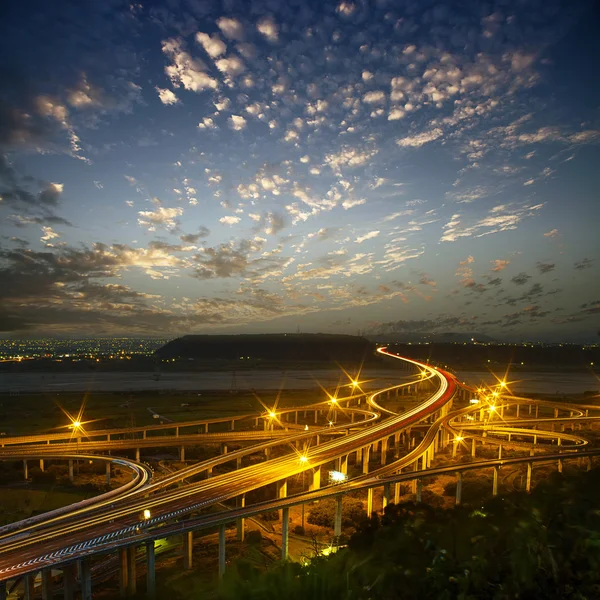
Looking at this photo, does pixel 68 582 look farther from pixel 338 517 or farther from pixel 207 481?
pixel 338 517

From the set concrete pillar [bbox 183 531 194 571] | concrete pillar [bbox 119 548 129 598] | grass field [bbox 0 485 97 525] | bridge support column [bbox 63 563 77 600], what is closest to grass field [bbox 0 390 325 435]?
grass field [bbox 0 485 97 525]

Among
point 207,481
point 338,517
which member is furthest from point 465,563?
point 207,481

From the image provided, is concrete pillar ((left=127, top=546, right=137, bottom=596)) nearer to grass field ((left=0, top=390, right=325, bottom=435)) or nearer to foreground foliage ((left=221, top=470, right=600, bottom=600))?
foreground foliage ((left=221, top=470, right=600, bottom=600))

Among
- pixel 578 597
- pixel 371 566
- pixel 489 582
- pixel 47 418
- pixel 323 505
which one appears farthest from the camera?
pixel 47 418

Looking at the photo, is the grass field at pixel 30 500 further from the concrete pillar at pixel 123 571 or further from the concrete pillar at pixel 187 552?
the concrete pillar at pixel 187 552

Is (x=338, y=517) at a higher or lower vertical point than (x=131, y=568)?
lower

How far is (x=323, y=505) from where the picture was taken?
42.2 metres

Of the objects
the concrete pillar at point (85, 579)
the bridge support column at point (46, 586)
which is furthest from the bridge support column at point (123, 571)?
the bridge support column at point (46, 586)

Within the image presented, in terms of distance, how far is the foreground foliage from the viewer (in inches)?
695

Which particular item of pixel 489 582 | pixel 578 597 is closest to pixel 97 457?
pixel 489 582

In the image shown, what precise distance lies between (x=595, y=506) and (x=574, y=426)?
238ft

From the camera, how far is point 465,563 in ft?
59.3

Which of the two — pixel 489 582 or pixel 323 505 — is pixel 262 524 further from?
pixel 489 582

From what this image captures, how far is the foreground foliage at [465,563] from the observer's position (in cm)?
1764
